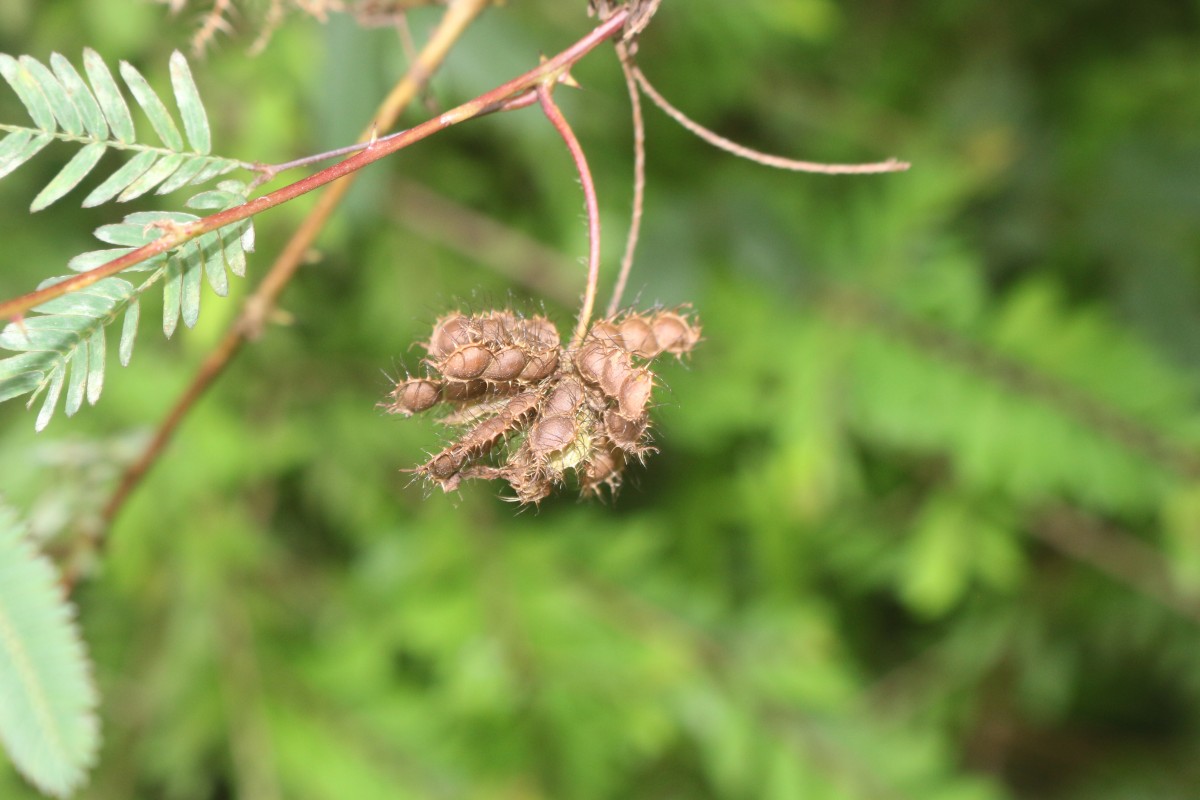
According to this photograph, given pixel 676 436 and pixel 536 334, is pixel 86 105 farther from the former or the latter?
pixel 676 436

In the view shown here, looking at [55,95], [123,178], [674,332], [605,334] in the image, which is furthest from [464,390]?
[55,95]

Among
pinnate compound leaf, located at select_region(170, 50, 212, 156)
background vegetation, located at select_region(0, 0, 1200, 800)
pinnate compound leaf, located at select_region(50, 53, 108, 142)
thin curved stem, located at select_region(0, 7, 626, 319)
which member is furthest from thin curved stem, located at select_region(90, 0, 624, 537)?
background vegetation, located at select_region(0, 0, 1200, 800)

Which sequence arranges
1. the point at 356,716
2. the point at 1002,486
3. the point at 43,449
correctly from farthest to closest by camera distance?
the point at 1002,486
the point at 356,716
the point at 43,449

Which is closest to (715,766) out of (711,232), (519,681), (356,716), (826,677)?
(826,677)

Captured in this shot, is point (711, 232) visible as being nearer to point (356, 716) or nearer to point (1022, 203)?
point (1022, 203)

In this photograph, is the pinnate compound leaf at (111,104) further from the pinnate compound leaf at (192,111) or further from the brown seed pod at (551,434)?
the brown seed pod at (551,434)

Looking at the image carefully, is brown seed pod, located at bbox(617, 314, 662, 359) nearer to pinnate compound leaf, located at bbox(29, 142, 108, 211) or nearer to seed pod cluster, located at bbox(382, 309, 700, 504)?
seed pod cluster, located at bbox(382, 309, 700, 504)
